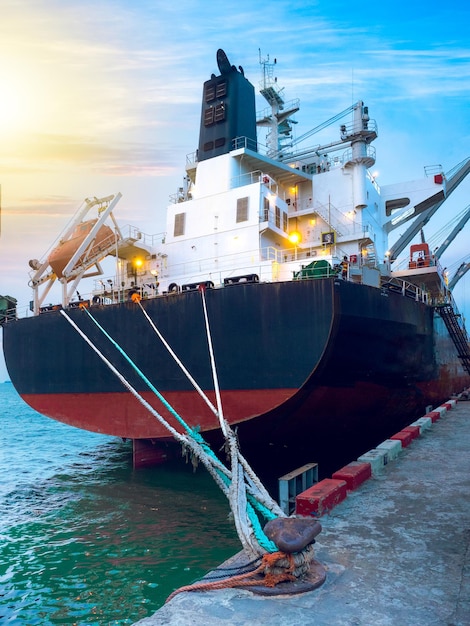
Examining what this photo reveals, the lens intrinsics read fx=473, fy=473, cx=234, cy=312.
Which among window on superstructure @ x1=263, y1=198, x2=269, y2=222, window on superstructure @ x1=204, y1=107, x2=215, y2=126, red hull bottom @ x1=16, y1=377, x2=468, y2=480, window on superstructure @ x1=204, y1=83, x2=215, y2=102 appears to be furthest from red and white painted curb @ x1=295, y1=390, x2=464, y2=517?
window on superstructure @ x1=204, y1=83, x2=215, y2=102

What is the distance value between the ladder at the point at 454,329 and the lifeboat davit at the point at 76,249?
41.0 ft

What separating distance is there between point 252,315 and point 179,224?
664 centimetres

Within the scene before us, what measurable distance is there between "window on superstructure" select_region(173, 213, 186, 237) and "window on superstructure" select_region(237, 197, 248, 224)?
2333 mm

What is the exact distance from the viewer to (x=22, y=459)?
19406mm

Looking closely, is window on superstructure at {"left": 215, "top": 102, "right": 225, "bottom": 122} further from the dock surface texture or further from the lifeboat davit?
the dock surface texture

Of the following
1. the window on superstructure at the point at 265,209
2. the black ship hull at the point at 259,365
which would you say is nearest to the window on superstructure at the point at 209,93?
the window on superstructure at the point at 265,209

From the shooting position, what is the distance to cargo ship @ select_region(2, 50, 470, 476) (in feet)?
37.0

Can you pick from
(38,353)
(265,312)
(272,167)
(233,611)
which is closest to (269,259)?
(265,312)

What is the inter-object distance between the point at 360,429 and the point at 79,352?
853 cm

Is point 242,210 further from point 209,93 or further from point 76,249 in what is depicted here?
point 209,93

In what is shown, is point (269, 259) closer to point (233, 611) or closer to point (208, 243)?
point (208, 243)

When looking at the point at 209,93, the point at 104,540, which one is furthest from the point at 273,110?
the point at 104,540

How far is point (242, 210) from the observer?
15203 mm

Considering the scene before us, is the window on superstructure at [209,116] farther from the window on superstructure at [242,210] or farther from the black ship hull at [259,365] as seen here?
the black ship hull at [259,365]
